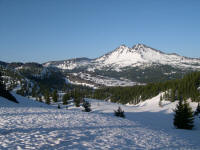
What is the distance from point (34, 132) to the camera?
1068 cm

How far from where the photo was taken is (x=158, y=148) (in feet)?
33.9

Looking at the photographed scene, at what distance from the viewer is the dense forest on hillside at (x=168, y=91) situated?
8212 centimetres

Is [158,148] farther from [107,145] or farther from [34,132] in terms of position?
[34,132]

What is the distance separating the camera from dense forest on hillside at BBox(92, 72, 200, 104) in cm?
8212

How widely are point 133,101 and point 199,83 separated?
48699 millimetres

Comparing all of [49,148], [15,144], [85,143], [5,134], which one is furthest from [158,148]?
[5,134]

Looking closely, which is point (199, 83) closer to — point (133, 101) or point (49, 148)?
point (133, 101)

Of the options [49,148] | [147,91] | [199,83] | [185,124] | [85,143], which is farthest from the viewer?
[147,91]

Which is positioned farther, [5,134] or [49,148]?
[5,134]

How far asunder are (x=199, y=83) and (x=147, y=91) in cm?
3770

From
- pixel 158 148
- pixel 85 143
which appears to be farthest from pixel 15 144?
pixel 158 148

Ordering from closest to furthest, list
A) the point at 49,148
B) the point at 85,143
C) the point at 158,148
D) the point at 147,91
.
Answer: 1. the point at 49,148
2. the point at 85,143
3. the point at 158,148
4. the point at 147,91

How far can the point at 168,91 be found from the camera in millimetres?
93188

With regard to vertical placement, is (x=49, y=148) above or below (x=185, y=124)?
above
